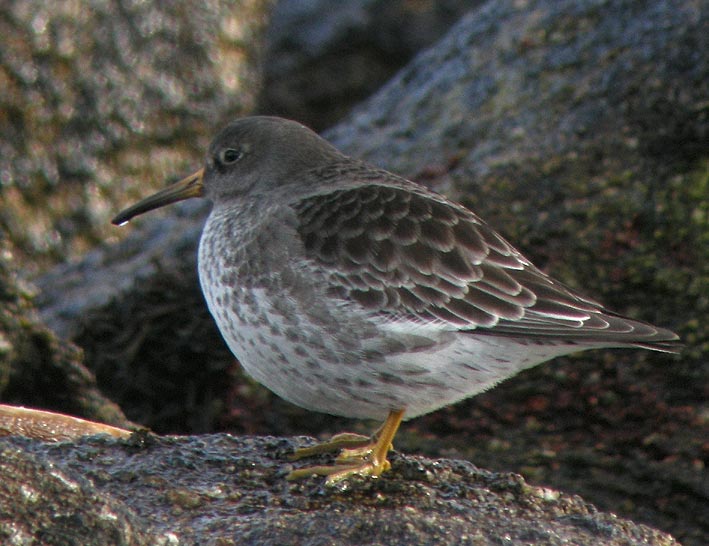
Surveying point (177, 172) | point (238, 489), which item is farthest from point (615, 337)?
point (177, 172)

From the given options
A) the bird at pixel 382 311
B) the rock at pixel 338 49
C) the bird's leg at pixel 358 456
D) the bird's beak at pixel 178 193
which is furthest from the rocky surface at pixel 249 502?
the rock at pixel 338 49

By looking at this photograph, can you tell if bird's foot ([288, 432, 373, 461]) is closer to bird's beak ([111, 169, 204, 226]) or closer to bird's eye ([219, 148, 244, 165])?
bird's eye ([219, 148, 244, 165])

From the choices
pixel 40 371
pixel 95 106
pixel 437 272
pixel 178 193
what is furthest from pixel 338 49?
pixel 437 272

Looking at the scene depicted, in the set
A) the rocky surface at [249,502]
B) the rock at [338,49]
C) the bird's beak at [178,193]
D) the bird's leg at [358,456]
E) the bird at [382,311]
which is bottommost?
the rocky surface at [249,502]

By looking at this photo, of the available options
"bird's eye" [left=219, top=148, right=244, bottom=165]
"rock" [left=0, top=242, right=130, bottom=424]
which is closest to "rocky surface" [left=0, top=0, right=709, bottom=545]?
"rock" [left=0, top=242, right=130, bottom=424]

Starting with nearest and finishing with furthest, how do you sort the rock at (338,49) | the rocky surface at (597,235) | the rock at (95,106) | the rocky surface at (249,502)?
1. the rocky surface at (249,502)
2. the rocky surface at (597,235)
3. the rock at (95,106)
4. the rock at (338,49)

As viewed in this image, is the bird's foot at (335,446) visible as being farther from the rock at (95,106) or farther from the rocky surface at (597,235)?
the rock at (95,106)

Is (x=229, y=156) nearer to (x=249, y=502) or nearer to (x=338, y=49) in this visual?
(x=249, y=502)
